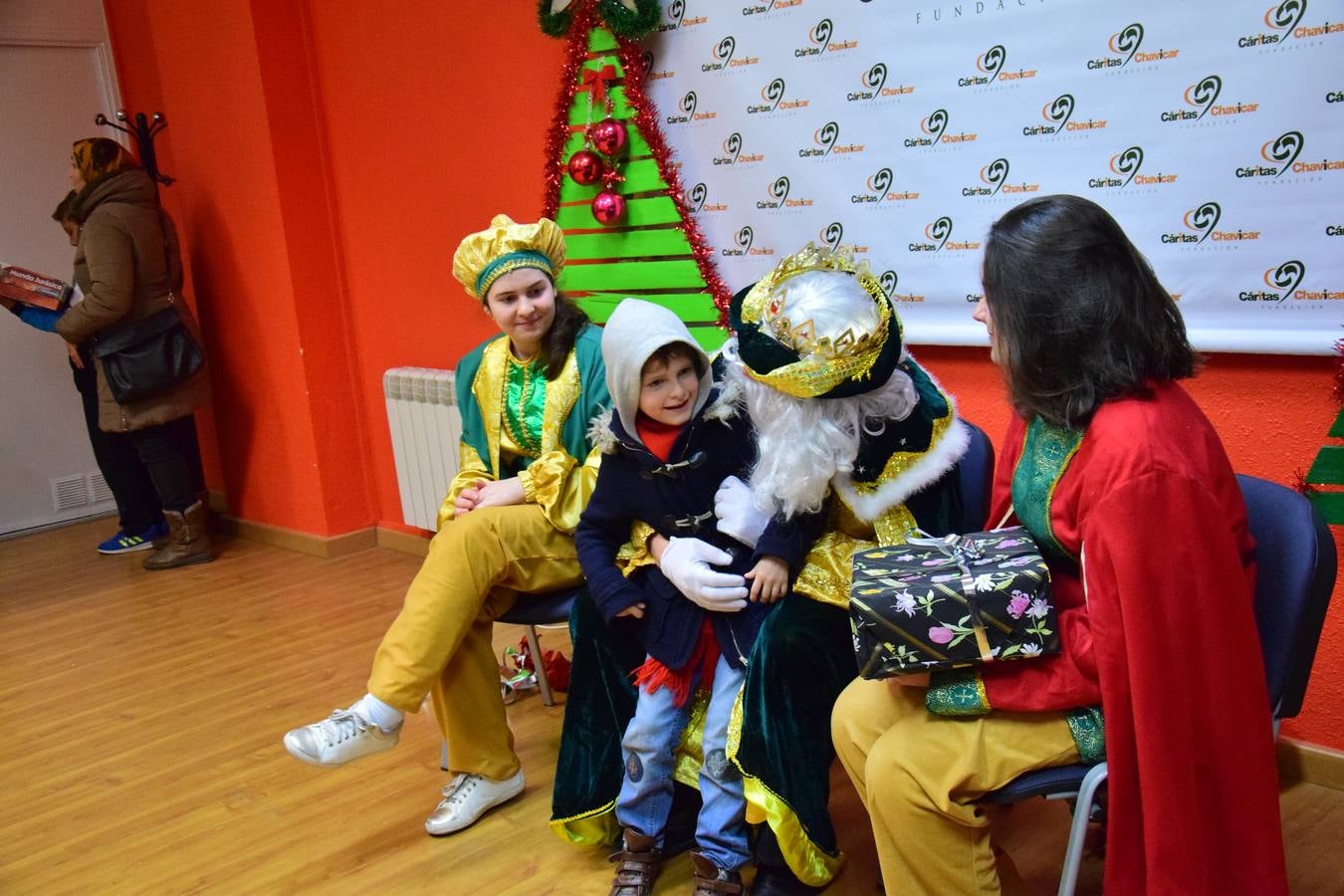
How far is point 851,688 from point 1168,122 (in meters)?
1.26

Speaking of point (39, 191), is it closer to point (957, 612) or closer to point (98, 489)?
point (98, 489)

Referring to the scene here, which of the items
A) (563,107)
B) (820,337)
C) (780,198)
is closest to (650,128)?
(563,107)

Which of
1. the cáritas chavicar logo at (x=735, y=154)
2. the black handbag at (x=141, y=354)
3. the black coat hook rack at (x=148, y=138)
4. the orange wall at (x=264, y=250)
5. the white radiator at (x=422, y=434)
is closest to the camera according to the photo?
the cáritas chavicar logo at (x=735, y=154)

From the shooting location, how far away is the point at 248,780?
2.63m

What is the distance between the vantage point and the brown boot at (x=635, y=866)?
2.02m

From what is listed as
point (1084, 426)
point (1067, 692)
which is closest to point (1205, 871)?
point (1067, 692)

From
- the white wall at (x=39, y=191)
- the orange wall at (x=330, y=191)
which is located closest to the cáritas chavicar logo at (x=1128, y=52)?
the orange wall at (x=330, y=191)

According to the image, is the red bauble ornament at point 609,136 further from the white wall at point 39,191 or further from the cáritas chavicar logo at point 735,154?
the white wall at point 39,191

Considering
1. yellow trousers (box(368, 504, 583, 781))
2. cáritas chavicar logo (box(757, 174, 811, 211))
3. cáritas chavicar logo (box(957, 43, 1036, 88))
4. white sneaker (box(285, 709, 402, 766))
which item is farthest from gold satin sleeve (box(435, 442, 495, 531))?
cáritas chavicar logo (box(957, 43, 1036, 88))

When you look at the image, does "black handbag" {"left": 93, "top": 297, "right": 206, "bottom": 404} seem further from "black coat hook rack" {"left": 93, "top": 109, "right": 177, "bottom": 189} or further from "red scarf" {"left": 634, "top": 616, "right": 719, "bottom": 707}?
"red scarf" {"left": 634, "top": 616, "right": 719, "bottom": 707}

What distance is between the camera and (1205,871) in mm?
1362

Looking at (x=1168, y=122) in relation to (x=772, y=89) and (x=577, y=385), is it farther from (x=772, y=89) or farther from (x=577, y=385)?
(x=577, y=385)

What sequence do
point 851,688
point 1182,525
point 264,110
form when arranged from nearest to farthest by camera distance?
point 1182,525, point 851,688, point 264,110

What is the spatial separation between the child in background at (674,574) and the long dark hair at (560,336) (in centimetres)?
39
